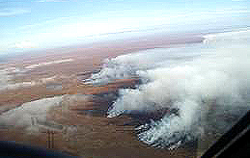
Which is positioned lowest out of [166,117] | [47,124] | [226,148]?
[166,117]

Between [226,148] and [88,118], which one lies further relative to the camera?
[88,118]

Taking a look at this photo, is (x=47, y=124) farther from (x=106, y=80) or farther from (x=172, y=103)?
(x=106, y=80)

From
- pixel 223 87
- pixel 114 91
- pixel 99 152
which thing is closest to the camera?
pixel 99 152

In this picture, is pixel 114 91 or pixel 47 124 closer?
pixel 47 124

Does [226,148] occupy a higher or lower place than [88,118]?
higher

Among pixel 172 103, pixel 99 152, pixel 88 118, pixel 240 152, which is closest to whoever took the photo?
pixel 240 152

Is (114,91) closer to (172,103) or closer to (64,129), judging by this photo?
(172,103)

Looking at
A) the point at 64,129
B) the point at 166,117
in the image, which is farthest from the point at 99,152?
the point at 166,117

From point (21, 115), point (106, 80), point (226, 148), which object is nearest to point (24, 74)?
point (106, 80)

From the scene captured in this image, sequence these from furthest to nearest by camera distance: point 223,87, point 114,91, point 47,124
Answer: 1. point 114,91
2. point 223,87
3. point 47,124
